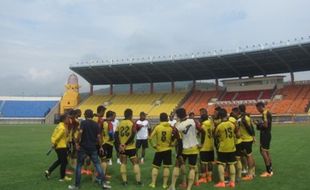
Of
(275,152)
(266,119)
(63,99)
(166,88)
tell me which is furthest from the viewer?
(63,99)

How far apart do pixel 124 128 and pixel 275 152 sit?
9.99m

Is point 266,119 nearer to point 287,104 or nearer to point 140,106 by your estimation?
point 287,104

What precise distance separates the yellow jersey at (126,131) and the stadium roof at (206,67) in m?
42.0

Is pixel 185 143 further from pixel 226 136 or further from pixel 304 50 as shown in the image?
pixel 304 50

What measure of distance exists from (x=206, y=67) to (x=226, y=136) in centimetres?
4946

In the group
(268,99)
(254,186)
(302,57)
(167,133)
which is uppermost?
(302,57)

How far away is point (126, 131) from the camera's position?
1139 cm

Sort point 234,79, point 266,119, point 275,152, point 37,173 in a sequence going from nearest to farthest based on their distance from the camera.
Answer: point 266,119, point 37,173, point 275,152, point 234,79

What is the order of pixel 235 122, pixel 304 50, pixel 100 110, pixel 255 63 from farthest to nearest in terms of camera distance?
pixel 255 63
pixel 304 50
pixel 100 110
pixel 235 122

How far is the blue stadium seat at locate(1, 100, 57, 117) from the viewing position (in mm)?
79562

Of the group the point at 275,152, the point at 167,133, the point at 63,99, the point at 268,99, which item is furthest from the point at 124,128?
the point at 63,99

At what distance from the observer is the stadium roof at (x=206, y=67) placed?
52938mm

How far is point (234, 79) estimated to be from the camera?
62938 mm

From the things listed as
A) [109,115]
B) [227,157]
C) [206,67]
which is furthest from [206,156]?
[206,67]
